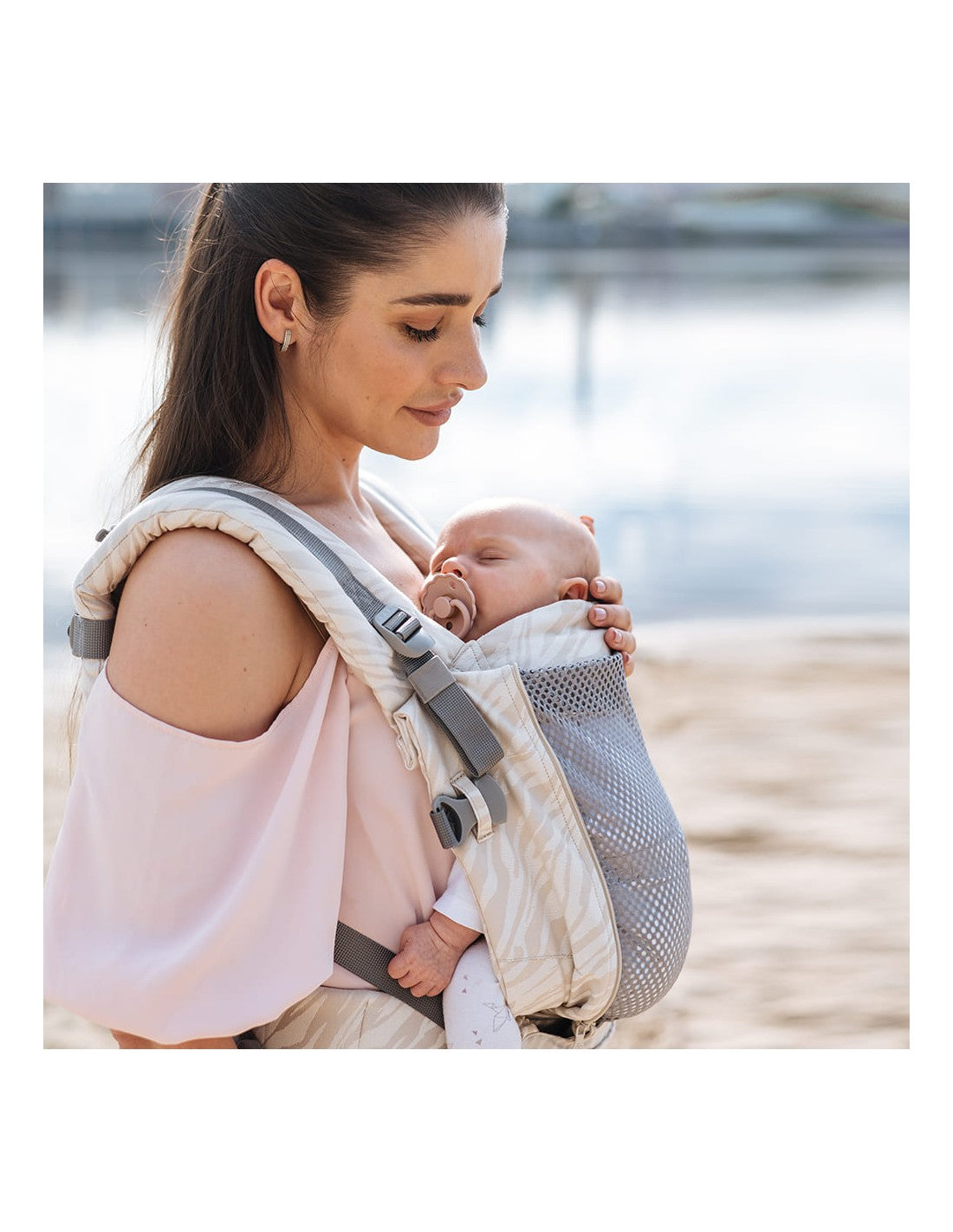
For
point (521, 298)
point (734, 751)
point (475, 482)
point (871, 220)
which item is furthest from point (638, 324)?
point (734, 751)

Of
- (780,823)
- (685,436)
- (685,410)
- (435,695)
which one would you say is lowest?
(780,823)

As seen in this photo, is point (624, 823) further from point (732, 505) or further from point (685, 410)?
point (685, 410)

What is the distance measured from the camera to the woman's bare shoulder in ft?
5.42

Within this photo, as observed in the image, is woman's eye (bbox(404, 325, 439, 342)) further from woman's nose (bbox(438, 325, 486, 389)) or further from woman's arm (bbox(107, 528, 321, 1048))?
woman's arm (bbox(107, 528, 321, 1048))

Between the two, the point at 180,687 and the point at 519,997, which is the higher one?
the point at 180,687

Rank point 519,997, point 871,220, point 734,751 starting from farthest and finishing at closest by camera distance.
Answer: point 871,220, point 734,751, point 519,997

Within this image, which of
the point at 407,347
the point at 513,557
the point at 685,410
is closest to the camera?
the point at 407,347

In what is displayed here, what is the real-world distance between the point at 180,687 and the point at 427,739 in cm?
32

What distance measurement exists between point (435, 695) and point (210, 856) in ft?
1.19

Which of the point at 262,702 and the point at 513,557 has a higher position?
the point at 513,557

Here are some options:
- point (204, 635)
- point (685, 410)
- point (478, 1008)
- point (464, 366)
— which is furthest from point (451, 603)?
point (685, 410)

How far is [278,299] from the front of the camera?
6.16 ft

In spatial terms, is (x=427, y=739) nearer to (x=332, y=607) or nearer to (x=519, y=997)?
(x=332, y=607)

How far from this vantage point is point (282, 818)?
169 cm
